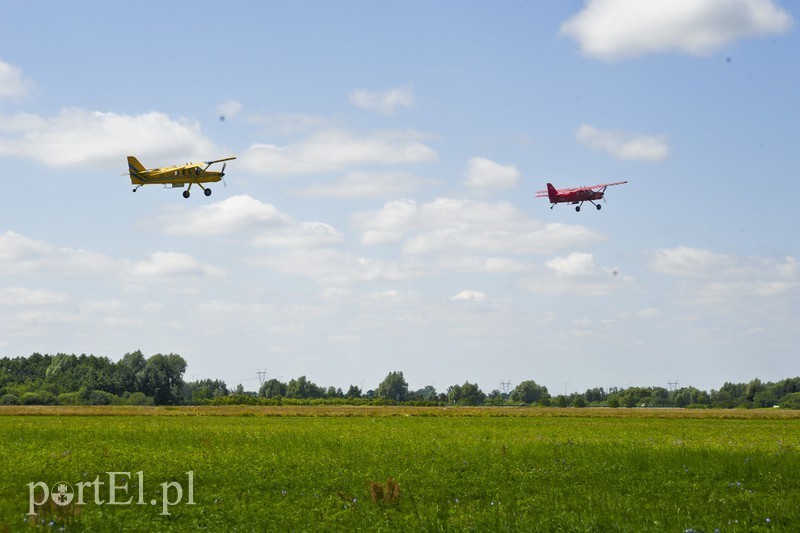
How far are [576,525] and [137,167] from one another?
54775 mm

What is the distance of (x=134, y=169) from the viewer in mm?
61812

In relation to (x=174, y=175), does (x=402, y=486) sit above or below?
below

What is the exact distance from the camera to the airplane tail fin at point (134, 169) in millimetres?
61625

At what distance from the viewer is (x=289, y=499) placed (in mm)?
19891

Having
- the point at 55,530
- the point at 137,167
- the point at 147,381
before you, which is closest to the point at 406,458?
the point at 55,530

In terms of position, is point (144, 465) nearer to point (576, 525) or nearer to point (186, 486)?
point (186, 486)

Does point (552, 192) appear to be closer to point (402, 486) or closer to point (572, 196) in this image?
point (572, 196)

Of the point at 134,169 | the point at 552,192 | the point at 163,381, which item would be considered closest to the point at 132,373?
the point at 163,381

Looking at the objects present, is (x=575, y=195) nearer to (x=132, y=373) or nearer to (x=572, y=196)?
(x=572, y=196)

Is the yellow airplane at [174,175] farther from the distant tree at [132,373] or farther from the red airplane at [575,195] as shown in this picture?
the distant tree at [132,373]

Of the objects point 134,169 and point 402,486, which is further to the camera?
point 134,169

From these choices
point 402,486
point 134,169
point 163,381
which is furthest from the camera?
point 163,381

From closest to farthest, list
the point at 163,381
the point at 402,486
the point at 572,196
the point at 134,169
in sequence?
the point at 402,486, the point at 134,169, the point at 572,196, the point at 163,381

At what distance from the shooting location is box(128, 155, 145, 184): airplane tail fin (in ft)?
202
